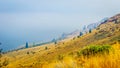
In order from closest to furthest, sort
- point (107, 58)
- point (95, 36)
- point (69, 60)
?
point (107, 58) < point (69, 60) < point (95, 36)

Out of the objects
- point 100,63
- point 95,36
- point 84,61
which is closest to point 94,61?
point 100,63

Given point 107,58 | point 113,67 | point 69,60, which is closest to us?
point 113,67

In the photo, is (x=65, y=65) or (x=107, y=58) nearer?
(x=107, y=58)

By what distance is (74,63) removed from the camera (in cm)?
1184

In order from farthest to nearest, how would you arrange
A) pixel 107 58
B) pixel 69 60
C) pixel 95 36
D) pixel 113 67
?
pixel 95 36
pixel 69 60
pixel 107 58
pixel 113 67

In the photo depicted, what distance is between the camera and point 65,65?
1168 centimetres

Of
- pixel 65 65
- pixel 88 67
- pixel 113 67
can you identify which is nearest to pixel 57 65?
pixel 65 65

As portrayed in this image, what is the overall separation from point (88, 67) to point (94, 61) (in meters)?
0.29

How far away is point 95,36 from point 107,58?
542 ft

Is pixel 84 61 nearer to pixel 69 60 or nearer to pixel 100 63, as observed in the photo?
pixel 69 60

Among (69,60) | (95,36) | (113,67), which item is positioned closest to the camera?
(113,67)

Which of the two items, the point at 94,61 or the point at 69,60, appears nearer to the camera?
the point at 94,61

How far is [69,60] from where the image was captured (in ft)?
38.1

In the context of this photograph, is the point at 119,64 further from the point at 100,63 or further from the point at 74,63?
the point at 74,63
